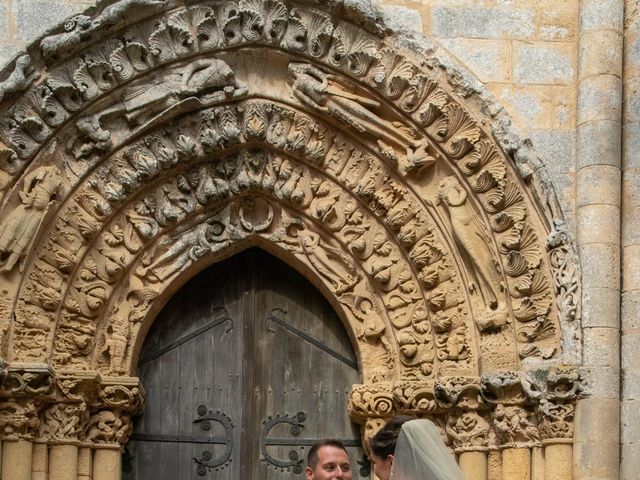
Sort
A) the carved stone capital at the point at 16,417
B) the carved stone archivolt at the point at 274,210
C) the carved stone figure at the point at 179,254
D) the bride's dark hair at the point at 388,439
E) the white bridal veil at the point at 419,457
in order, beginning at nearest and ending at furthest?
the white bridal veil at the point at 419,457, the bride's dark hair at the point at 388,439, the carved stone capital at the point at 16,417, the carved stone archivolt at the point at 274,210, the carved stone figure at the point at 179,254

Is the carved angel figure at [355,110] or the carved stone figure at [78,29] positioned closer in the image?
the carved stone figure at [78,29]

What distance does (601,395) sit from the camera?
8.44 metres

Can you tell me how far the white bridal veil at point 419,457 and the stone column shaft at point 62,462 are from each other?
327 cm

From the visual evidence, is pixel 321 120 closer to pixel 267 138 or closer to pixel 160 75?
pixel 267 138

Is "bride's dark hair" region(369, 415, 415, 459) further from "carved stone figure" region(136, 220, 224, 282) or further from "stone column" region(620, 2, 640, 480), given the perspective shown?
"carved stone figure" region(136, 220, 224, 282)

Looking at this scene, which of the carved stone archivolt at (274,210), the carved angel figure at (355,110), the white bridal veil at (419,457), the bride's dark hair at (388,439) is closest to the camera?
the white bridal veil at (419,457)


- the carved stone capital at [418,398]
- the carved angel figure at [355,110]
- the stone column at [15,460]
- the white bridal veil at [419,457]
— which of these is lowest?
the white bridal veil at [419,457]

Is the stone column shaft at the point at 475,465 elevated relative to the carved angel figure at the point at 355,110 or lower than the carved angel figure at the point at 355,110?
lower

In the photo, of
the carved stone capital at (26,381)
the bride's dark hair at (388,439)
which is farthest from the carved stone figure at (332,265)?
the bride's dark hair at (388,439)

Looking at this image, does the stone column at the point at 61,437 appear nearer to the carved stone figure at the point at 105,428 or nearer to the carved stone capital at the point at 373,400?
the carved stone figure at the point at 105,428

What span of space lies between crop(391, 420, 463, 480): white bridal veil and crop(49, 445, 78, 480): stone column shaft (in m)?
3.27

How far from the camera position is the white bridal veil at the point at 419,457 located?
558cm

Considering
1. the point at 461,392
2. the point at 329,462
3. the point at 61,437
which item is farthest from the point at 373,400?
the point at 329,462

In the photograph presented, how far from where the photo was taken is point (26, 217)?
28.3ft
